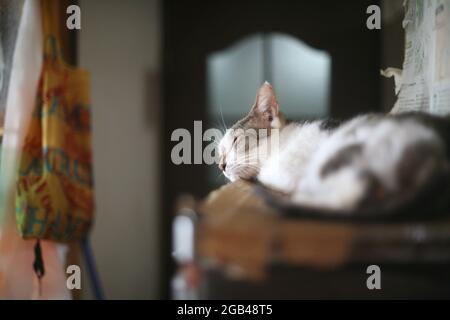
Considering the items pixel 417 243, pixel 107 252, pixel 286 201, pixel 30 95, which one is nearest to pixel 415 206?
pixel 417 243

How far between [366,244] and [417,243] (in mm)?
67

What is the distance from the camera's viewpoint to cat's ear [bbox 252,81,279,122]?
0.64 metres

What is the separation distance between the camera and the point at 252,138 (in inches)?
25.1

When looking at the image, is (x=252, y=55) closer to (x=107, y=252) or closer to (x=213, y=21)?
(x=213, y=21)

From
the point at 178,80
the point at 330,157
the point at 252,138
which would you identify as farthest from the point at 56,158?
the point at 330,157

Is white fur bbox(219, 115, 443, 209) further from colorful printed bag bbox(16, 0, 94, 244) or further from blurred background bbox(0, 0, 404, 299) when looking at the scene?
colorful printed bag bbox(16, 0, 94, 244)

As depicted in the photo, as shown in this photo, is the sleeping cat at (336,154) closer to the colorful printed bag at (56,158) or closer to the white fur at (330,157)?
the white fur at (330,157)

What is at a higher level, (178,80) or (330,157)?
(178,80)

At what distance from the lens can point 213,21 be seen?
692mm

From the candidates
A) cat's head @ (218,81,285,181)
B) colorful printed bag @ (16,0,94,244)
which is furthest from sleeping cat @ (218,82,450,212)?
colorful printed bag @ (16,0,94,244)

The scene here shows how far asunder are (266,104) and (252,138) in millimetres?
61

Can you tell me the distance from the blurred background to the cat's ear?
18mm

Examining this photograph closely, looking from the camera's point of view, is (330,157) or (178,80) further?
(178,80)

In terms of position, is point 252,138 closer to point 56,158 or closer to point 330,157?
point 330,157
